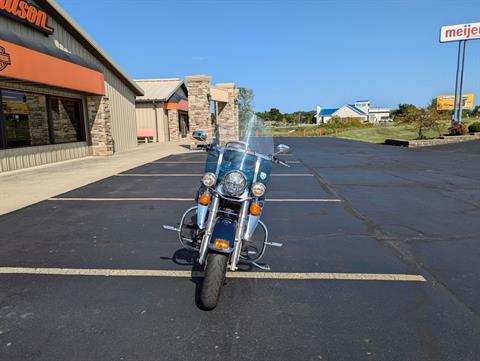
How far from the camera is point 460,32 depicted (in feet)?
88.8

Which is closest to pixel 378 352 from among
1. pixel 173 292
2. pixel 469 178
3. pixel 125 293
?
pixel 173 292

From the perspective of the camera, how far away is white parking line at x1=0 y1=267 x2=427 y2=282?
3768mm

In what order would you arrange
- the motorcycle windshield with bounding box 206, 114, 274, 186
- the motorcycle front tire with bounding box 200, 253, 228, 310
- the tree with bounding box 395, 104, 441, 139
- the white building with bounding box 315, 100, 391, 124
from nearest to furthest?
the motorcycle front tire with bounding box 200, 253, 228, 310
the motorcycle windshield with bounding box 206, 114, 274, 186
the tree with bounding box 395, 104, 441, 139
the white building with bounding box 315, 100, 391, 124

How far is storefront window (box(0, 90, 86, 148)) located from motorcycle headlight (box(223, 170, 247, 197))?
12.4 metres

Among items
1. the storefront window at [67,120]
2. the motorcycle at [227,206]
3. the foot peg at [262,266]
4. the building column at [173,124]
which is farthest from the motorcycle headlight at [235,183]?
the building column at [173,124]

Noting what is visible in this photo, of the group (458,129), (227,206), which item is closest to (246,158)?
(227,206)

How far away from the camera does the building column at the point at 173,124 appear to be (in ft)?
102

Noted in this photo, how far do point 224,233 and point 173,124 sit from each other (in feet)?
96.9

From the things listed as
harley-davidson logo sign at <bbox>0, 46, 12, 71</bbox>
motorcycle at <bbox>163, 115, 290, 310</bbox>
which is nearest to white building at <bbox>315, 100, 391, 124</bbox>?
harley-davidson logo sign at <bbox>0, 46, 12, 71</bbox>

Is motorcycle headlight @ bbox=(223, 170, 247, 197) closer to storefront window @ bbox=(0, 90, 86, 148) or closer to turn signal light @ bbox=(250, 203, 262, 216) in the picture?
turn signal light @ bbox=(250, 203, 262, 216)

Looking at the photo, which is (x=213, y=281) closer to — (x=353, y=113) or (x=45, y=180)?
(x=45, y=180)

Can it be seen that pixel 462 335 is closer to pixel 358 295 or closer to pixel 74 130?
pixel 358 295

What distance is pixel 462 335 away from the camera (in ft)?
8.91

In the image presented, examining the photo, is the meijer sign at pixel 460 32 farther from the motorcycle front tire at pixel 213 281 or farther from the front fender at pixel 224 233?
the motorcycle front tire at pixel 213 281
